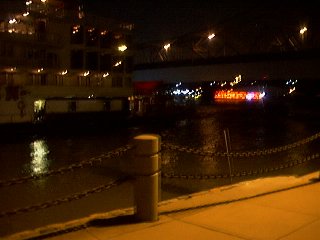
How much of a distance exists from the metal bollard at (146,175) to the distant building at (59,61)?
1097 inches

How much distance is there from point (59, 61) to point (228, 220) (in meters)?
39.6

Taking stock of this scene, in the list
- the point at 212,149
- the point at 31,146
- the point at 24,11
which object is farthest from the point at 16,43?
the point at 212,149

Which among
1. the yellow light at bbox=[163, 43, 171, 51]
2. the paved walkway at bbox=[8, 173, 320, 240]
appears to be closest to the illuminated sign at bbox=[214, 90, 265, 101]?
the yellow light at bbox=[163, 43, 171, 51]

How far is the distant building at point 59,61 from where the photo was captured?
36.6m

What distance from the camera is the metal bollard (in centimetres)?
559

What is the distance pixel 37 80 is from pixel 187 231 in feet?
122

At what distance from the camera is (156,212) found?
575 cm

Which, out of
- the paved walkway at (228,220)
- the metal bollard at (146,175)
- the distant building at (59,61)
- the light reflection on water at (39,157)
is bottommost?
the light reflection on water at (39,157)

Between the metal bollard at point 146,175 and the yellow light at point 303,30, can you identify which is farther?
the yellow light at point 303,30

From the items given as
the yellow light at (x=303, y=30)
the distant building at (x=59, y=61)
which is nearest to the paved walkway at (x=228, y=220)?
the distant building at (x=59, y=61)

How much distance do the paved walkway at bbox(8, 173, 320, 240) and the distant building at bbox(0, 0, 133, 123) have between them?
27.3 metres

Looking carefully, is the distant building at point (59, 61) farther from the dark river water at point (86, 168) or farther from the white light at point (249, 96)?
the white light at point (249, 96)

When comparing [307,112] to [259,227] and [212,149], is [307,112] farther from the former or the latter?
[259,227]

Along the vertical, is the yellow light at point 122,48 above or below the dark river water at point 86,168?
above
